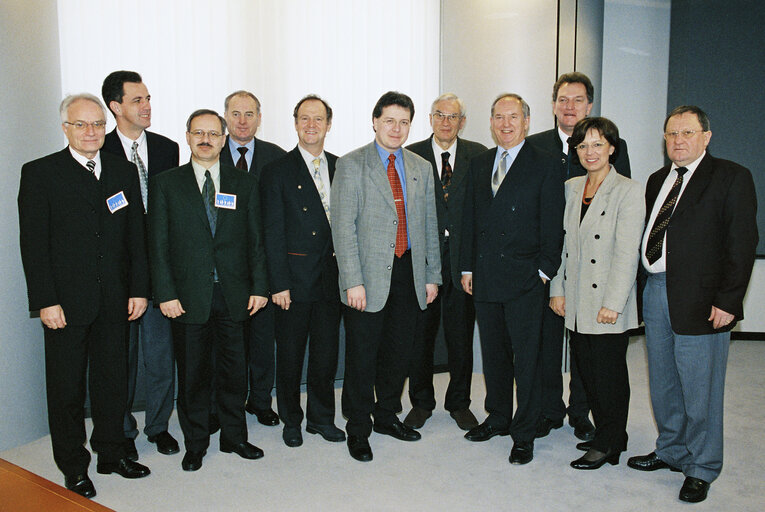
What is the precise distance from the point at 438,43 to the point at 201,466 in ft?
12.3

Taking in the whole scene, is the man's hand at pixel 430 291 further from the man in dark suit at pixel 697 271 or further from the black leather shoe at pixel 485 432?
the man in dark suit at pixel 697 271

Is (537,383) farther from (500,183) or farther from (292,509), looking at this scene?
(292,509)

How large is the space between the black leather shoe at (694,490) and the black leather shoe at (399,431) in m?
1.38

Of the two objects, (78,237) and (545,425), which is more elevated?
(78,237)

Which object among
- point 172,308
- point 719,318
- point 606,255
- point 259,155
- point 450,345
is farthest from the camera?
point 259,155

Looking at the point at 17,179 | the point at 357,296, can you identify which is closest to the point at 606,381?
the point at 357,296

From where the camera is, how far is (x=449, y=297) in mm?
3854

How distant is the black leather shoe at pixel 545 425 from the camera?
3.63 meters

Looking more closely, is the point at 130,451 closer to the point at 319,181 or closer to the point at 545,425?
the point at 319,181

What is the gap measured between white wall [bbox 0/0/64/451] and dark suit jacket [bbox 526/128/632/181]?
113 inches

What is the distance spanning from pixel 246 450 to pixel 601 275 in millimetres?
2042

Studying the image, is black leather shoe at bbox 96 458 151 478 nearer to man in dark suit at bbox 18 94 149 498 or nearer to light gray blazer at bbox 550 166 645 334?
man in dark suit at bbox 18 94 149 498

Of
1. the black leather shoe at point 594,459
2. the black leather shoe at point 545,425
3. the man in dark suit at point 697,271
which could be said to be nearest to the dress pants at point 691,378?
the man in dark suit at point 697,271

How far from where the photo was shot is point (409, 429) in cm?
360
